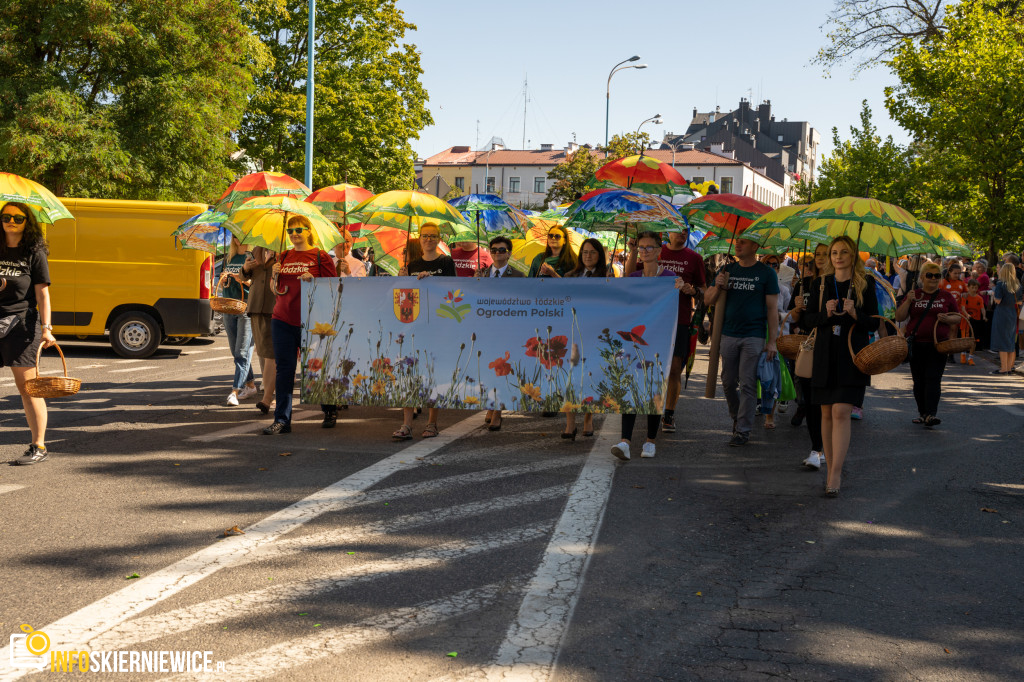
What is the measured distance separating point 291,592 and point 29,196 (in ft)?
14.8

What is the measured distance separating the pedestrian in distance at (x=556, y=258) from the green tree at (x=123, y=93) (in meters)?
14.9

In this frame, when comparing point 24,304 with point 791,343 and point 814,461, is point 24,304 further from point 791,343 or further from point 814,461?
point 814,461

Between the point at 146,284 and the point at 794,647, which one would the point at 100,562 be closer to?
the point at 794,647

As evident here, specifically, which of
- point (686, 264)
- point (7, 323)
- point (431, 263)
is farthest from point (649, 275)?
point (7, 323)

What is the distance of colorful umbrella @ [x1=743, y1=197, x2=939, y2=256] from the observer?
723 cm

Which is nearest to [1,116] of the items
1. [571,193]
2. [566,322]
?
[566,322]

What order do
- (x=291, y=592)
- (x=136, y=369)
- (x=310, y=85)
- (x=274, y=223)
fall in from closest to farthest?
(x=291, y=592) → (x=274, y=223) → (x=136, y=369) → (x=310, y=85)

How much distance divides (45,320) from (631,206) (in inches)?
198

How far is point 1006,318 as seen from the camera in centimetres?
1806

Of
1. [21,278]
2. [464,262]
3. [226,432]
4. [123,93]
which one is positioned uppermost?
[123,93]

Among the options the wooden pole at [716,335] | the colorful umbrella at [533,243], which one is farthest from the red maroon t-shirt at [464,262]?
the wooden pole at [716,335]

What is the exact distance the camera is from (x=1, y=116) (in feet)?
67.4

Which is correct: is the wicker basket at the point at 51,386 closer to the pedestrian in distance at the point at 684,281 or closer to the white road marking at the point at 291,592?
the white road marking at the point at 291,592

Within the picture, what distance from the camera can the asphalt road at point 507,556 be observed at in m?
4.00
